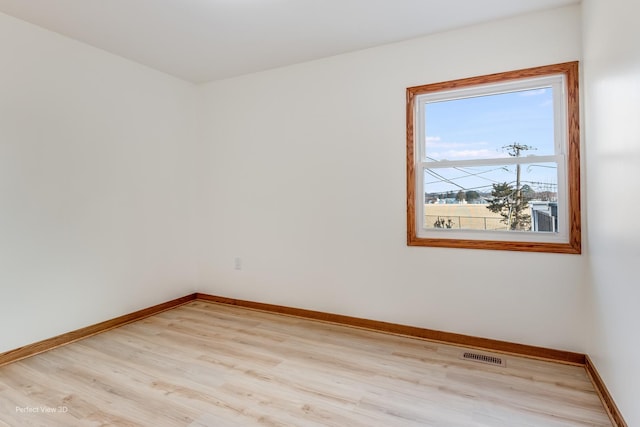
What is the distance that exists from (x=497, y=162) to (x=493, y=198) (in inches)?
11.1

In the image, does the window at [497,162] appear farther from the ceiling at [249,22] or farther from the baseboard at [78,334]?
the baseboard at [78,334]

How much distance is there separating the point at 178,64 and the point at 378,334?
3258 mm

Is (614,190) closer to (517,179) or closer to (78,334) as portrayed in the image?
(517,179)

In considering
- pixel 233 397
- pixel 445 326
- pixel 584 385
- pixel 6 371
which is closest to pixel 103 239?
pixel 6 371

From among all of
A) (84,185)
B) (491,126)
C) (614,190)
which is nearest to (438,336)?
(614,190)

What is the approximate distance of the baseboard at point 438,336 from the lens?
7.91ft

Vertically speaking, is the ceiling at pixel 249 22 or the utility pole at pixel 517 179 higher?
the ceiling at pixel 249 22

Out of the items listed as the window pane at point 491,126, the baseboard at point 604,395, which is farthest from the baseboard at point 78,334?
the baseboard at point 604,395

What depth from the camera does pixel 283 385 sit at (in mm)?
2135

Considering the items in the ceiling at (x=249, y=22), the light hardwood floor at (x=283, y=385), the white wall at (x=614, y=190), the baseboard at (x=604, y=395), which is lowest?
the light hardwood floor at (x=283, y=385)

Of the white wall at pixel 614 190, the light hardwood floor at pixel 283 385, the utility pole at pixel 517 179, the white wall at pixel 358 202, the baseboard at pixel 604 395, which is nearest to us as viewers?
the white wall at pixel 614 190

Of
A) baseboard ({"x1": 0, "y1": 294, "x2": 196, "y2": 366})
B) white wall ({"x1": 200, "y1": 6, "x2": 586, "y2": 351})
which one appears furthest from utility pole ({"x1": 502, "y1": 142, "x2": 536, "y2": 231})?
baseboard ({"x1": 0, "y1": 294, "x2": 196, "y2": 366})

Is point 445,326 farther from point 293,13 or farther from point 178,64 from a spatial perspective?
point 178,64

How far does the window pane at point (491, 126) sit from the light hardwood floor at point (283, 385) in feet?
5.13
